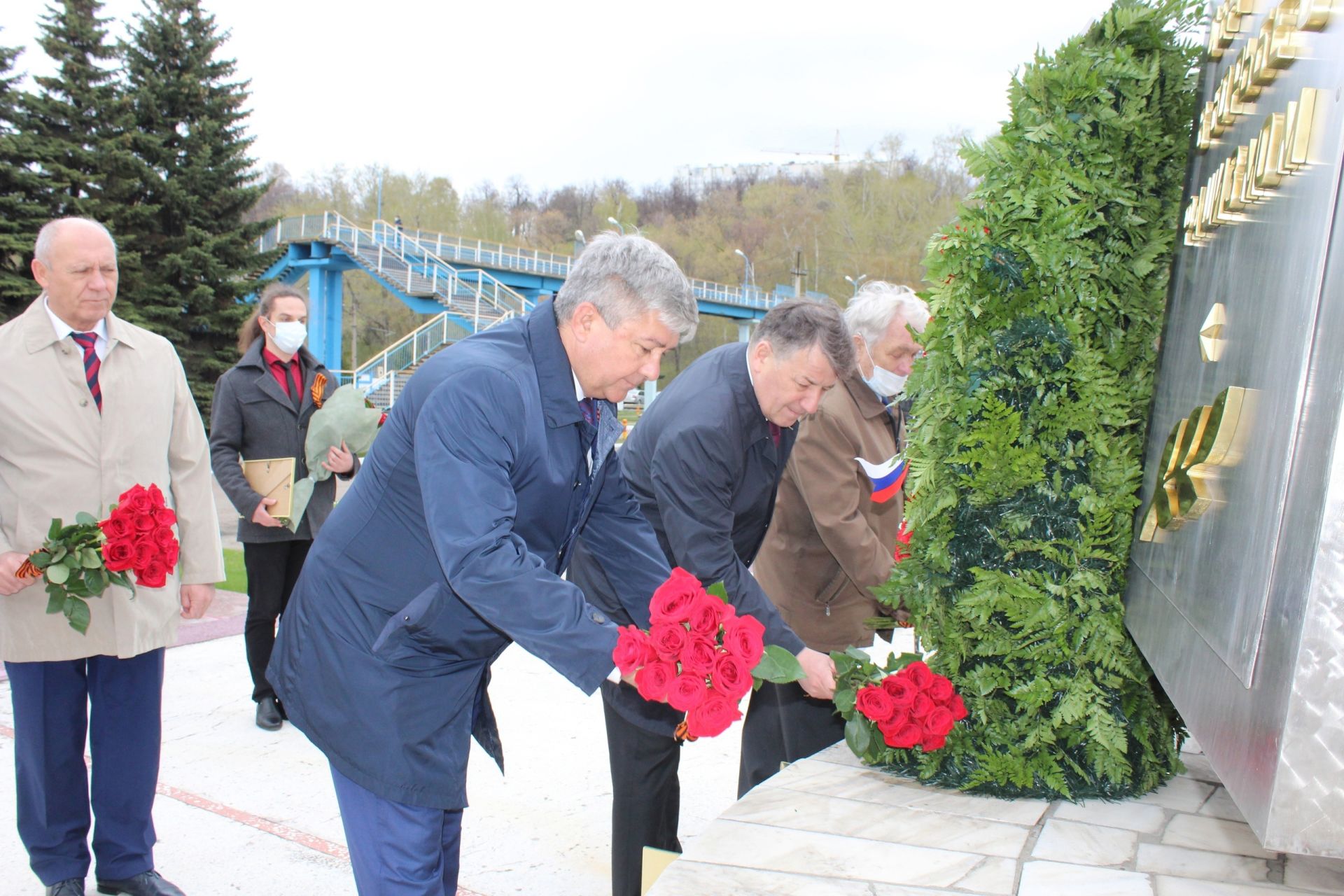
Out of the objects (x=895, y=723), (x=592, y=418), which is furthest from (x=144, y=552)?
(x=895, y=723)

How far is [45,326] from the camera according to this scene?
3285 millimetres

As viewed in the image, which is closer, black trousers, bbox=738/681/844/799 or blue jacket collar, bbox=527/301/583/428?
blue jacket collar, bbox=527/301/583/428

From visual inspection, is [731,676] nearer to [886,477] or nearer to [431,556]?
[431,556]

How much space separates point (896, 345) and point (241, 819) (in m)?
2.98

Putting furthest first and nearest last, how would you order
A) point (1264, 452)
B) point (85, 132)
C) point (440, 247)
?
point (440, 247) < point (85, 132) < point (1264, 452)

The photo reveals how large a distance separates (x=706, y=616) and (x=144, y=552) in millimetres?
1933

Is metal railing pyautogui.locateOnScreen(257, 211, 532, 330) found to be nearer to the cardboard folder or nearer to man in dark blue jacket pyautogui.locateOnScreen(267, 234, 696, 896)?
the cardboard folder

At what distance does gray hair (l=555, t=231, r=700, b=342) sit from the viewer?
2268mm

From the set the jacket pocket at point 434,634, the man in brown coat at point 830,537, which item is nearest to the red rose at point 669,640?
the jacket pocket at point 434,634

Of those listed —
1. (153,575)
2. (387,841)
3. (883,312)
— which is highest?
(883,312)

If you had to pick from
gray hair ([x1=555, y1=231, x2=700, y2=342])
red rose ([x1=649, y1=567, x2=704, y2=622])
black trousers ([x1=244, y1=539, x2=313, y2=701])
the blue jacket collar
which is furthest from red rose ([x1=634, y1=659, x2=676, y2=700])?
black trousers ([x1=244, y1=539, x2=313, y2=701])

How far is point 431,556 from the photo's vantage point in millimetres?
2295

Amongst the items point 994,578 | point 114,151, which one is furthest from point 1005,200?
point 114,151

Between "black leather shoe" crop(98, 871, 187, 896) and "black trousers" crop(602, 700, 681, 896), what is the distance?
54.5 inches
